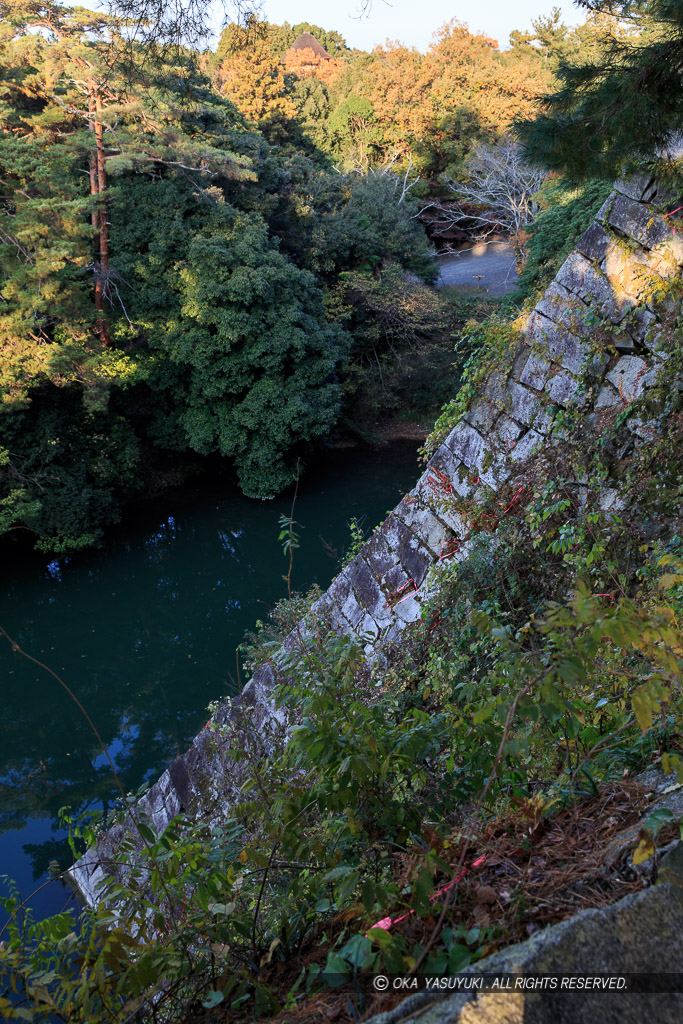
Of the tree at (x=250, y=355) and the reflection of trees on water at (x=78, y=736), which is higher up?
the tree at (x=250, y=355)

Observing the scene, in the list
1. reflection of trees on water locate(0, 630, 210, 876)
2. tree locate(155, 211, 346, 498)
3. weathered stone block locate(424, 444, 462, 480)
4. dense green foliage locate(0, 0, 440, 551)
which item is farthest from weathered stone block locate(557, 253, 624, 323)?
tree locate(155, 211, 346, 498)

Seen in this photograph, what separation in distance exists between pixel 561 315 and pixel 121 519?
13015 millimetres

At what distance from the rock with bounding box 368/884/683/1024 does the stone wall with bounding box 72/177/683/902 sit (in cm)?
218

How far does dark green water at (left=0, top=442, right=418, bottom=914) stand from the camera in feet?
28.5

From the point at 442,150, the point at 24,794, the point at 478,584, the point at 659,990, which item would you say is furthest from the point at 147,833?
the point at 442,150

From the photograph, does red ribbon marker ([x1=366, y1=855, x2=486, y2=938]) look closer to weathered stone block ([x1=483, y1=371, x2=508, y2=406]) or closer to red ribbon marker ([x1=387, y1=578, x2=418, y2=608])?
red ribbon marker ([x1=387, y1=578, x2=418, y2=608])

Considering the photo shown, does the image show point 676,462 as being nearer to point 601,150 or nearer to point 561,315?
point 561,315

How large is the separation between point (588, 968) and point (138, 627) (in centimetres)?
1184

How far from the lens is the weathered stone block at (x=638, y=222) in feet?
11.4

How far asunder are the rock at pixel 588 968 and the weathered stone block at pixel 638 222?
130 inches

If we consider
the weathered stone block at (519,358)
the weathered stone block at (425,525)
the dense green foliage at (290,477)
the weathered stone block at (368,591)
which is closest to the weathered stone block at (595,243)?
the dense green foliage at (290,477)

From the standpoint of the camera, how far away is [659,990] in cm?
102

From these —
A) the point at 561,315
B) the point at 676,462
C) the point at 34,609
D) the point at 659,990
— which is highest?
the point at 561,315

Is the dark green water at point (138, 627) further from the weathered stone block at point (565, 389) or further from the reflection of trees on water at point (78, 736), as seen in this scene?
the weathered stone block at point (565, 389)
